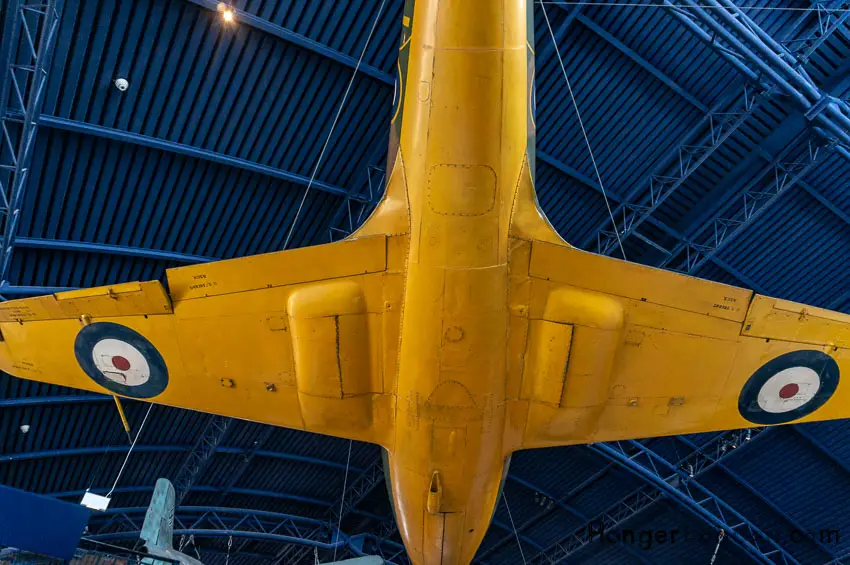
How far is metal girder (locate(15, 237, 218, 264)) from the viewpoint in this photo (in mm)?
11898

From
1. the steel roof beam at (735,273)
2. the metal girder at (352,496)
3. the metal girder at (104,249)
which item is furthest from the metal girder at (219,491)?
the steel roof beam at (735,273)

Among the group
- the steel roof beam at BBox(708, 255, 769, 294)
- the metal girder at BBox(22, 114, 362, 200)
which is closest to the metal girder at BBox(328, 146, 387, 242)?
the metal girder at BBox(22, 114, 362, 200)

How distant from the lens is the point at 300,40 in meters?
11.4

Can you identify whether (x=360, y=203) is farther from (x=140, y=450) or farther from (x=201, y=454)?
(x=140, y=450)

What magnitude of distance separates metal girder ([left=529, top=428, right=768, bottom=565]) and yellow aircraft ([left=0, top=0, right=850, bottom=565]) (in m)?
9.74

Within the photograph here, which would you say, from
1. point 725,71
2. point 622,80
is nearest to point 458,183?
point 622,80

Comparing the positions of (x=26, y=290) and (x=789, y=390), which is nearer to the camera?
(x=789, y=390)

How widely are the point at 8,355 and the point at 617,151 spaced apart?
40.0ft

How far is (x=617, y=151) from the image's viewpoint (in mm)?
14227

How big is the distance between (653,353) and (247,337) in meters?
5.07

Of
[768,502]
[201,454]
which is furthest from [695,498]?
[201,454]

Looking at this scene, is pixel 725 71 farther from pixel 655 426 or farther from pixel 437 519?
pixel 437 519

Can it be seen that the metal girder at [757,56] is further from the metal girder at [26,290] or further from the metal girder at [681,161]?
the metal girder at [26,290]

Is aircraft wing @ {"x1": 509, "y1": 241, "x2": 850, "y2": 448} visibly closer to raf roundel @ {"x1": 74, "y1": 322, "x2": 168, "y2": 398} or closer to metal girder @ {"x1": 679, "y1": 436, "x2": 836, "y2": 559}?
raf roundel @ {"x1": 74, "y1": 322, "x2": 168, "y2": 398}
